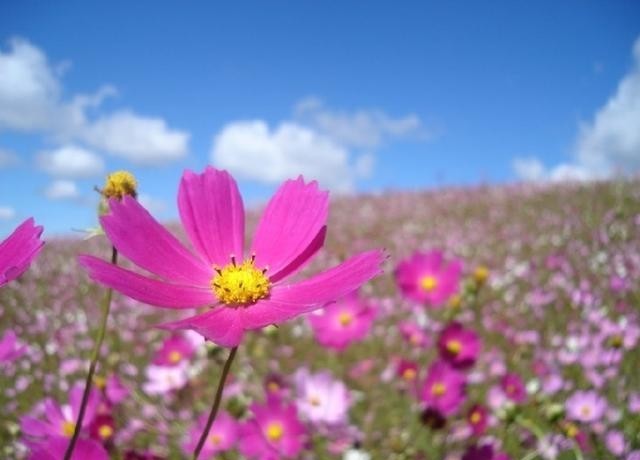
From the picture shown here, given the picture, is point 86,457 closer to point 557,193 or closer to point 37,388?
point 37,388

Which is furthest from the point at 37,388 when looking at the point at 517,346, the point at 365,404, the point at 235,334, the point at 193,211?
the point at 235,334

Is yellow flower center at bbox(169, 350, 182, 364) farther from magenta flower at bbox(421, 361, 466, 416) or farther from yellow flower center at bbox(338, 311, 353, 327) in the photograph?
magenta flower at bbox(421, 361, 466, 416)

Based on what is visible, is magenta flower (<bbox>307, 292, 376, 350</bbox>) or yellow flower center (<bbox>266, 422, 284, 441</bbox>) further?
magenta flower (<bbox>307, 292, 376, 350</bbox>)

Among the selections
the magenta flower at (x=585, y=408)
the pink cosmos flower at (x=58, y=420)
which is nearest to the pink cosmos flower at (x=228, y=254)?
the pink cosmos flower at (x=58, y=420)

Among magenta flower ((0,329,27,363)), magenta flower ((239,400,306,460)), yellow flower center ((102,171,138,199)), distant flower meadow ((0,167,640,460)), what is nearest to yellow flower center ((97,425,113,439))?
distant flower meadow ((0,167,640,460))

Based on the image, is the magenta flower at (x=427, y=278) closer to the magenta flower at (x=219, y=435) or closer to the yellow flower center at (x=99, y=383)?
the magenta flower at (x=219, y=435)

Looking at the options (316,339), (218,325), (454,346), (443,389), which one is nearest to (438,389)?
(443,389)

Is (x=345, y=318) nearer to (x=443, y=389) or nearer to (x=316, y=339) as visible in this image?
(x=443, y=389)
